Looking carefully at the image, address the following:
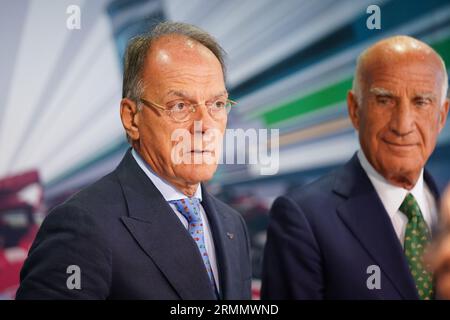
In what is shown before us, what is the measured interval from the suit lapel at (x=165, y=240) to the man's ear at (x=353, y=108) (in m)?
0.66

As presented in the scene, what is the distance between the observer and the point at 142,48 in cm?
180

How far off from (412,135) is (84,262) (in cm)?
106

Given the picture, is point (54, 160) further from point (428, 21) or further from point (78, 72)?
point (428, 21)

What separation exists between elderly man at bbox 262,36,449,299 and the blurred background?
22 cm

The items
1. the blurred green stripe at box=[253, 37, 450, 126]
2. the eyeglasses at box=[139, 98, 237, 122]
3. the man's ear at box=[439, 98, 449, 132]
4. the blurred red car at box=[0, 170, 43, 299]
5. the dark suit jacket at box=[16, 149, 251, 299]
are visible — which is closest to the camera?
the dark suit jacket at box=[16, 149, 251, 299]

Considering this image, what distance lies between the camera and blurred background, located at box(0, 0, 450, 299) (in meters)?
2.13

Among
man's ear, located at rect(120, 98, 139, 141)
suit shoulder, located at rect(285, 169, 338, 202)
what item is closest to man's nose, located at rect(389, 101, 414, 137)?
suit shoulder, located at rect(285, 169, 338, 202)

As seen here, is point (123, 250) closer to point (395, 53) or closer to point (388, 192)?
point (388, 192)

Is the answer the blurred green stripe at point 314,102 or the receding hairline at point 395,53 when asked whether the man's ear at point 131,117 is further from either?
the receding hairline at point 395,53

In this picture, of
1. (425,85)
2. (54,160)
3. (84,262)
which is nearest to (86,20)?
(54,160)

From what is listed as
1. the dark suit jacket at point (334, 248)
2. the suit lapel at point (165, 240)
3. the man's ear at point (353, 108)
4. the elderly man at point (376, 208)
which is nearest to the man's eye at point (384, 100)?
the elderly man at point (376, 208)

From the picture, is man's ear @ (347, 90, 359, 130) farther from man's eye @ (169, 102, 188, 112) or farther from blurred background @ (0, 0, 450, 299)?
man's eye @ (169, 102, 188, 112)

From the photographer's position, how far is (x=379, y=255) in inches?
71.2
